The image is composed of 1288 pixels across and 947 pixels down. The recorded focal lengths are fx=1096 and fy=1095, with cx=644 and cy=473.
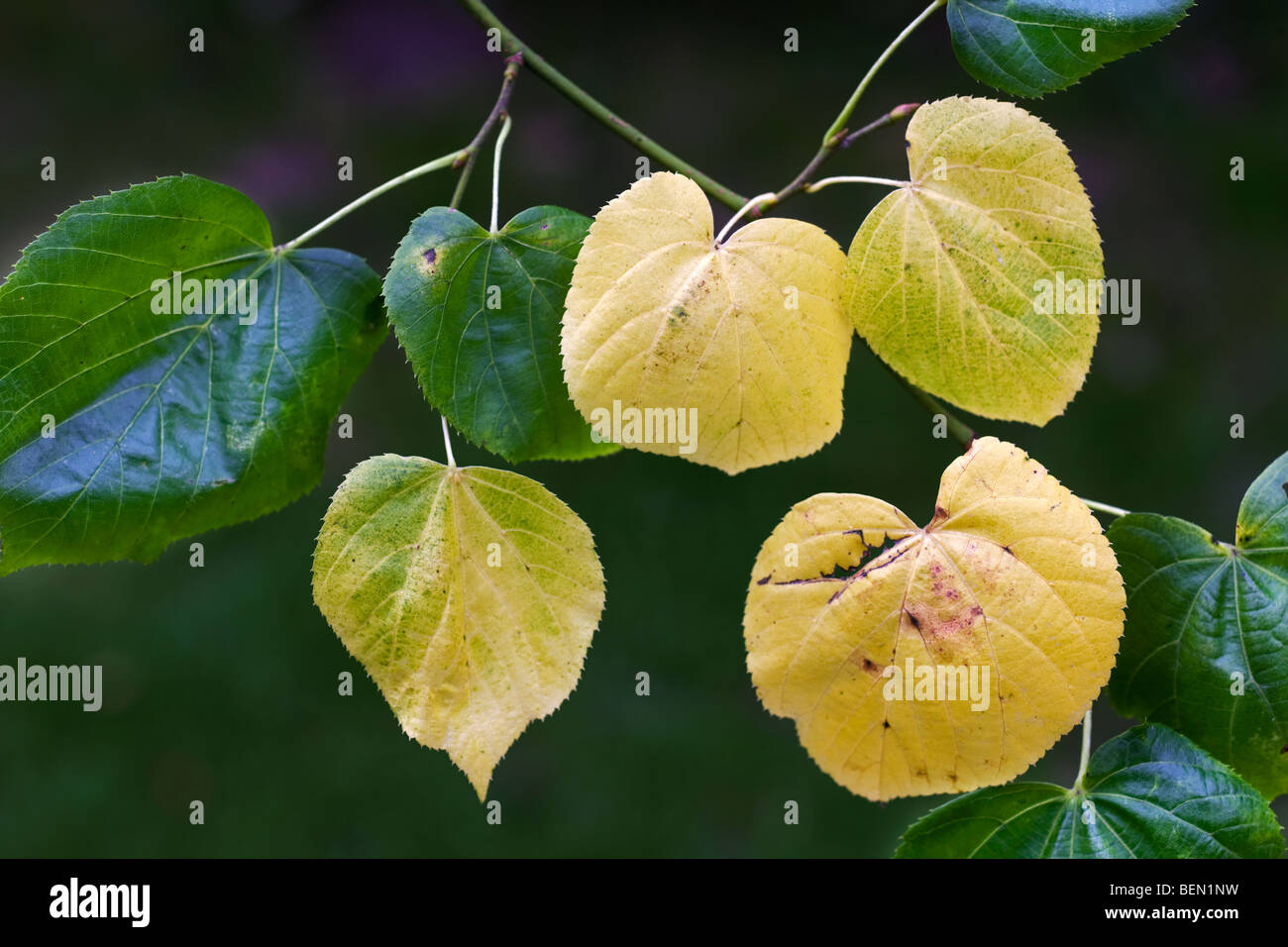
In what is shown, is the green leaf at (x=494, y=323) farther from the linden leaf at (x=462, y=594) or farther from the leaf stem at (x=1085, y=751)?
the leaf stem at (x=1085, y=751)

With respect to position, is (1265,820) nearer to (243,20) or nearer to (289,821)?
(289,821)

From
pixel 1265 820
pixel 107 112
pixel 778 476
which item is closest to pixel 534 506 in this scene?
pixel 1265 820

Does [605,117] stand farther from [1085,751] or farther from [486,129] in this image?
[1085,751]

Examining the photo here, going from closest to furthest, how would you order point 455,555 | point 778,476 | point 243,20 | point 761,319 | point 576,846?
1. point 761,319
2. point 455,555
3. point 576,846
4. point 778,476
5. point 243,20

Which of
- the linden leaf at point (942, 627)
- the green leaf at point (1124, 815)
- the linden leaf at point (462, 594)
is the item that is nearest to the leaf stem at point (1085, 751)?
the green leaf at point (1124, 815)

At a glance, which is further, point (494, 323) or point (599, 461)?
point (599, 461)

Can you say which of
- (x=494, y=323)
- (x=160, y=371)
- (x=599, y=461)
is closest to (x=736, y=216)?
(x=494, y=323)
